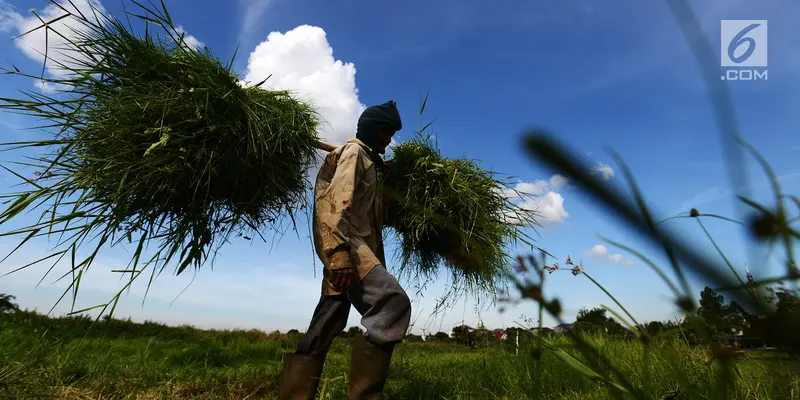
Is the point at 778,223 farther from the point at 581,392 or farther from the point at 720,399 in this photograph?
the point at 581,392

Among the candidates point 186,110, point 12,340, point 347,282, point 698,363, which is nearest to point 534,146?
point 347,282

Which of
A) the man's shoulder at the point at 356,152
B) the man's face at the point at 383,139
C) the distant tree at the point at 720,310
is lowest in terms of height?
the distant tree at the point at 720,310

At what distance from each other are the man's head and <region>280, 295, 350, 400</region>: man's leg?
111 cm

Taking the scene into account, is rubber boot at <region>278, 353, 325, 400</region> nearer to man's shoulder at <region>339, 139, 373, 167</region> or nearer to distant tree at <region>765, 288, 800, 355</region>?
man's shoulder at <region>339, 139, 373, 167</region>

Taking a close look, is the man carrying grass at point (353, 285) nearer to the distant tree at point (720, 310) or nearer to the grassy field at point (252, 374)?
the grassy field at point (252, 374)

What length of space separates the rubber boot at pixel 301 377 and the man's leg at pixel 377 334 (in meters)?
0.32

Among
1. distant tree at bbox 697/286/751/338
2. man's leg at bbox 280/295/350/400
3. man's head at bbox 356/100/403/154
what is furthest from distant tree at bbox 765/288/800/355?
man's head at bbox 356/100/403/154

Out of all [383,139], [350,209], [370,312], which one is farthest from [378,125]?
[370,312]

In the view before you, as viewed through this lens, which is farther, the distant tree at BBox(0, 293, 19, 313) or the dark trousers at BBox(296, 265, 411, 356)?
the distant tree at BBox(0, 293, 19, 313)

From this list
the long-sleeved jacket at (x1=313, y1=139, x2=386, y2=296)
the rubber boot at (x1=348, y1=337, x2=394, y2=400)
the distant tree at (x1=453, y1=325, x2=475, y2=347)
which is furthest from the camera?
the long-sleeved jacket at (x1=313, y1=139, x2=386, y2=296)

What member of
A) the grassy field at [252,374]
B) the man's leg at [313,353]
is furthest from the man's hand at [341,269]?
the grassy field at [252,374]

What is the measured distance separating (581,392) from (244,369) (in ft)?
8.25

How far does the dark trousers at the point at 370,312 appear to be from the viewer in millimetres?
2523

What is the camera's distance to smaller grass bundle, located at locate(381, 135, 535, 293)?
3.49 metres
